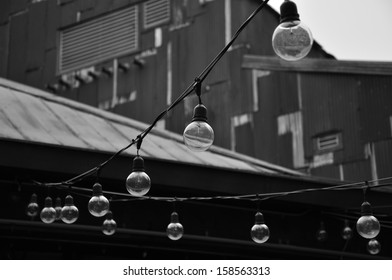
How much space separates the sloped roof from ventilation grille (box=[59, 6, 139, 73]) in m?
9.27

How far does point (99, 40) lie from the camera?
2362 cm

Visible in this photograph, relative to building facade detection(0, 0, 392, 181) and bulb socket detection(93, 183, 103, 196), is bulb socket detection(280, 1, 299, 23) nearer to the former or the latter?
bulb socket detection(93, 183, 103, 196)

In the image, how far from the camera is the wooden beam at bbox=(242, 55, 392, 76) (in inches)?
691

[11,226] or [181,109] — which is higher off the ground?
[181,109]

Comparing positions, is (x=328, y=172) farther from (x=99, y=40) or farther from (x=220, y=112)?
(x=99, y=40)

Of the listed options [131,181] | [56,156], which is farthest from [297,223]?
[131,181]

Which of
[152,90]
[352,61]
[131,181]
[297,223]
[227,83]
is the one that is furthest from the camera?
[152,90]

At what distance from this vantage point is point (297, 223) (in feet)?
40.3

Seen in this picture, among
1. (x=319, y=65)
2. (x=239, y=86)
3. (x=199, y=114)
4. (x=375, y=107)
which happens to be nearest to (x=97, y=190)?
(x=199, y=114)

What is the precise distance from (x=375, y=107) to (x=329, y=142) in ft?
4.77

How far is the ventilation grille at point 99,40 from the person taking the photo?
22.9m

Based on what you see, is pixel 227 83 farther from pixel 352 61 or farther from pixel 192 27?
pixel 352 61

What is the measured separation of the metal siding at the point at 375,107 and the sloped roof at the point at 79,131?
4.62m

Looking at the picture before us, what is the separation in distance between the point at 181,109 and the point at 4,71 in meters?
7.65
